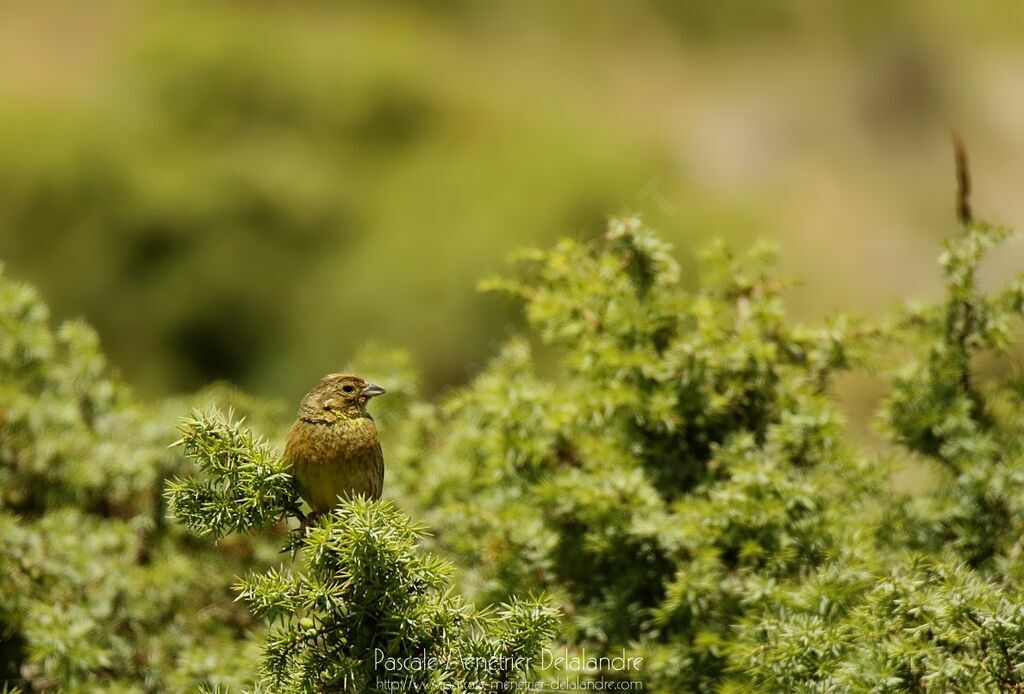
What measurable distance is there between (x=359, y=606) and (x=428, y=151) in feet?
32.6

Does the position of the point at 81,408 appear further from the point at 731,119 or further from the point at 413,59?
the point at 731,119

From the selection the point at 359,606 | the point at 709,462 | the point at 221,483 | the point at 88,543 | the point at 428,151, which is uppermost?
the point at 428,151

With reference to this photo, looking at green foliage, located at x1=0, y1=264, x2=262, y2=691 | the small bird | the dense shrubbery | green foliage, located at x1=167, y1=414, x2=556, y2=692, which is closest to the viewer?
green foliage, located at x1=167, y1=414, x2=556, y2=692

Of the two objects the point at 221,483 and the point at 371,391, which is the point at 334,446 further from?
the point at 221,483

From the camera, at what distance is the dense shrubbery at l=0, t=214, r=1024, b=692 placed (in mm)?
1755

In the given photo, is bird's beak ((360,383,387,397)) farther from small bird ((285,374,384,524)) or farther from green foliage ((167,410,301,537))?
green foliage ((167,410,301,537))

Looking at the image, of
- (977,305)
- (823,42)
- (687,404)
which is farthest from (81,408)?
(823,42)

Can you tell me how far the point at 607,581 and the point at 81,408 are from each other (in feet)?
4.52

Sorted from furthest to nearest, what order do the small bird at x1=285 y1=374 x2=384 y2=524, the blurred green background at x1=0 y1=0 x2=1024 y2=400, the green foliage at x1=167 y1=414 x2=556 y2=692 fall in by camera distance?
the blurred green background at x1=0 y1=0 x2=1024 y2=400, the small bird at x1=285 y1=374 x2=384 y2=524, the green foliage at x1=167 y1=414 x2=556 y2=692

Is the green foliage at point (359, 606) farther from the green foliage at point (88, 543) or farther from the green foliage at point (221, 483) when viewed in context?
the green foliage at point (88, 543)

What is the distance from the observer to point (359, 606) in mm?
1545

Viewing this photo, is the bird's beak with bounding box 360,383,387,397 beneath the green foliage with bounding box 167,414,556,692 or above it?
above

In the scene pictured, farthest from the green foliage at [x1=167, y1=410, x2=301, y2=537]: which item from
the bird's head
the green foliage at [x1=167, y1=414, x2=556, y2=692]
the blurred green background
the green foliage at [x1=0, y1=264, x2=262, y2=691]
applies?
the blurred green background

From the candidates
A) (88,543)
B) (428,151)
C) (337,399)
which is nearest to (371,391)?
(337,399)
